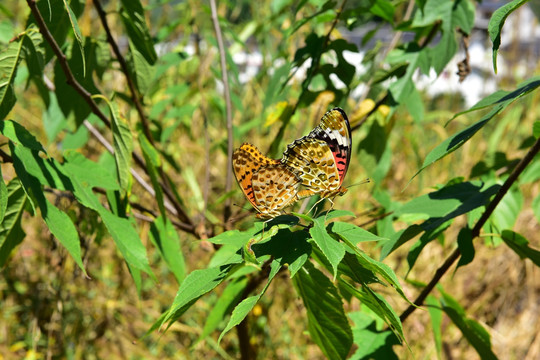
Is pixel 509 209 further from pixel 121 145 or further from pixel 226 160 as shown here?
pixel 226 160

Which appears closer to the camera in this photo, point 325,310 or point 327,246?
point 327,246

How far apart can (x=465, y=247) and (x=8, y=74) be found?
2.42 ft

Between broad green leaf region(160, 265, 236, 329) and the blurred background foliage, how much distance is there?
0.21m

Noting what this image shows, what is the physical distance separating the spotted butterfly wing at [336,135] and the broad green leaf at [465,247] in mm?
216

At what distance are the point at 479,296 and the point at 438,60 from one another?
189cm

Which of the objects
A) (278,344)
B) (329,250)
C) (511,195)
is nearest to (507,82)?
(278,344)

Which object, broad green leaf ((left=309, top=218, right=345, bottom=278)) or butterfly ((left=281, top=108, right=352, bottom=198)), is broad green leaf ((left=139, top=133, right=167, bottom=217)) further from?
broad green leaf ((left=309, top=218, right=345, bottom=278))

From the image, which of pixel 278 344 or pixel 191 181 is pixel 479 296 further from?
pixel 191 181

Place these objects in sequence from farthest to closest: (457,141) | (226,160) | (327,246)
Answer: (226,160), (457,141), (327,246)

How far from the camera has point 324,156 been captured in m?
0.89

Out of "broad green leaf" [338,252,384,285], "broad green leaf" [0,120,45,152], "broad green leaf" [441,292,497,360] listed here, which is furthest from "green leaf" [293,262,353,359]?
"broad green leaf" [0,120,45,152]

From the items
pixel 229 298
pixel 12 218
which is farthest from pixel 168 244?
pixel 12 218

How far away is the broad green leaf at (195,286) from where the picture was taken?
559 millimetres

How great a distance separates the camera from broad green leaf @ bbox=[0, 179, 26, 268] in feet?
2.71
